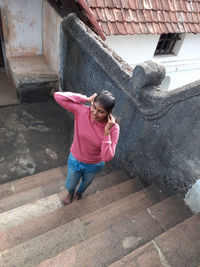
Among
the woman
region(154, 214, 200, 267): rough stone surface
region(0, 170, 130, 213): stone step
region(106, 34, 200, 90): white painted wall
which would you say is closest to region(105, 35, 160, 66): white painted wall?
region(106, 34, 200, 90): white painted wall

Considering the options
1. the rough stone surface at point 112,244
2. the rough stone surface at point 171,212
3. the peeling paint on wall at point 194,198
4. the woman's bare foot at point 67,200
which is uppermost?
the peeling paint on wall at point 194,198

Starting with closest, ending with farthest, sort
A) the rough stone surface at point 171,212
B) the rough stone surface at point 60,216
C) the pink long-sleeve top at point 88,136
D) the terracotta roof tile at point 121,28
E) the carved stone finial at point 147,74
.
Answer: the pink long-sleeve top at point 88,136 → the rough stone surface at point 60,216 → the rough stone surface at point 171,212 → the carved stone finial at point 147,74 → the terracotta roof tile at point 121,28

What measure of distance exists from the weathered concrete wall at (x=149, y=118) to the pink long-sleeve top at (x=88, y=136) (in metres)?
0.91

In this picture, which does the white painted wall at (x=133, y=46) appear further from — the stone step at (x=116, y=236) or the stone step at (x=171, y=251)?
the stone step at (x=171, y=251)

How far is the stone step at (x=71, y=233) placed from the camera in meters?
2.10

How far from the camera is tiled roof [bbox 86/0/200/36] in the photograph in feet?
15.1

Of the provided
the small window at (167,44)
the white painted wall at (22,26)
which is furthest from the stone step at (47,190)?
→ the small window at (167,44)

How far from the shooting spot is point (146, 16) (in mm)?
5145

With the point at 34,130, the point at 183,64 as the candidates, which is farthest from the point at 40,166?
the point at 183,64

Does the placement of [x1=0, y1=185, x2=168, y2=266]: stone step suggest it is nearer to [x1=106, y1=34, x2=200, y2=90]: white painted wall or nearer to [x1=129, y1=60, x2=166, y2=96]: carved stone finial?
[x1=129, y1=60, x2=166, y2=96]: carved stone finial

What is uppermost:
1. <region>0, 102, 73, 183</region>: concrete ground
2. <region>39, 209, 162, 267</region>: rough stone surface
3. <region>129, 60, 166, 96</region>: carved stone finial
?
<region>129, 60, 166, 96</region>: carved stone finial

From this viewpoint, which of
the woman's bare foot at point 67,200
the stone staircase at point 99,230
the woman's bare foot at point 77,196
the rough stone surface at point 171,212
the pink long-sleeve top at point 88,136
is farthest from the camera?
the woman's bare foot at point 77,196

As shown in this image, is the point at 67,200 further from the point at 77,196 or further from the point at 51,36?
the point at 51,36

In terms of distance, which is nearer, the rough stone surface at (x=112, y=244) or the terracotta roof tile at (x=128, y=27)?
the rough stone surface at (x=112, y=244)
